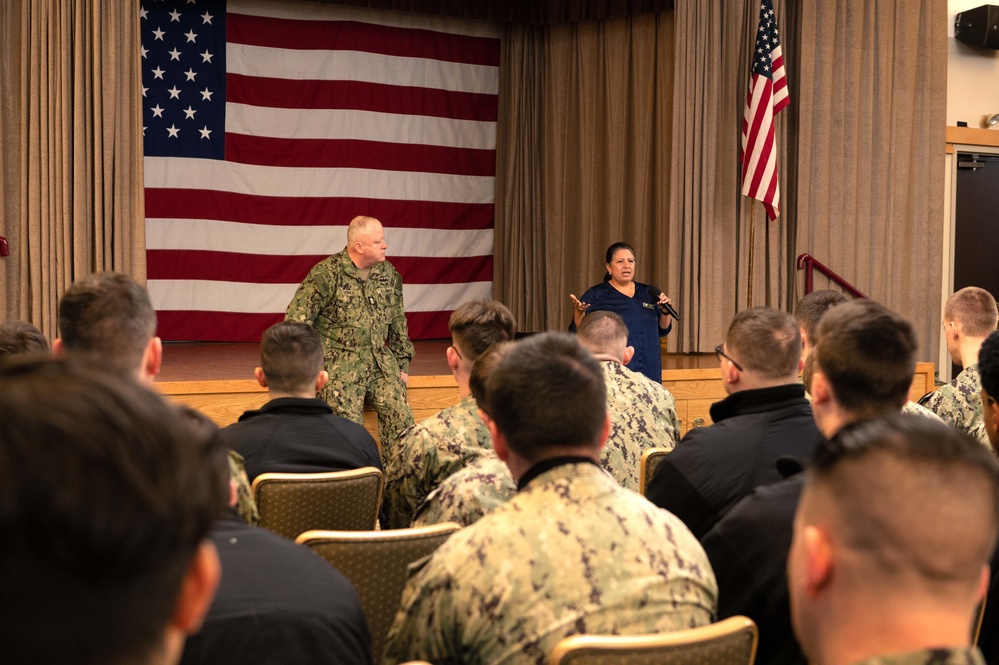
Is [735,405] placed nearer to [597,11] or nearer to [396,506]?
[396,506]

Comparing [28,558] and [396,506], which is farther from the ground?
[28,558]

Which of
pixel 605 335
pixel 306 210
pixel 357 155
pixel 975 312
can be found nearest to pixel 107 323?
pixel 605 335

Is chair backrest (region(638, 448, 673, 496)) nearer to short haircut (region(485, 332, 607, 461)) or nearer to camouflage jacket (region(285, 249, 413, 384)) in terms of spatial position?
short haircut (region(485, 332, 607, 461))

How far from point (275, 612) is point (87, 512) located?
2.83 ft

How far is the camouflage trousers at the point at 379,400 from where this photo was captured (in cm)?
561

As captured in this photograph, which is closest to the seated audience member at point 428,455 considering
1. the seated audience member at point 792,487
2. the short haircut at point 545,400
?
the seated audience member at point 792,487

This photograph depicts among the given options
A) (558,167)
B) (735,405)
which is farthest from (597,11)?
(735,405)

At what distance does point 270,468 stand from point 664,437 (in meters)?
1.31

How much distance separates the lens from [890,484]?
990 millimetres

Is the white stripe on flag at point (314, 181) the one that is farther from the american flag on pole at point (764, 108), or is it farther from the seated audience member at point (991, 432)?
the seated audience member at point (991, 432)

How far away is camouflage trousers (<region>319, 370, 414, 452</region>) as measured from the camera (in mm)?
5605

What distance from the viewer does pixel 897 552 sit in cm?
96

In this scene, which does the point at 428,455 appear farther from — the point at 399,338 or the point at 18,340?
the point at 399,338

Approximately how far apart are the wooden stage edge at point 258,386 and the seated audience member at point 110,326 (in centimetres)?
325
